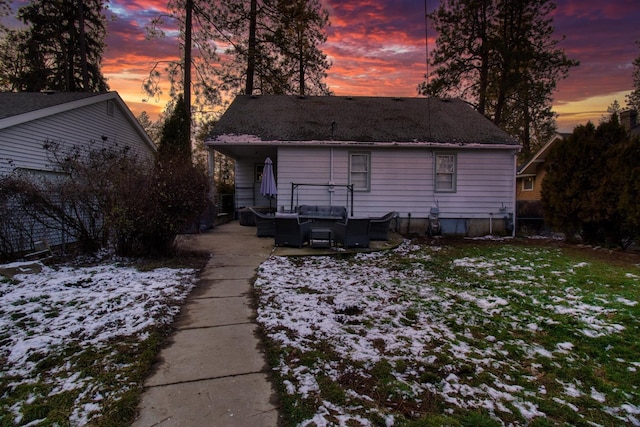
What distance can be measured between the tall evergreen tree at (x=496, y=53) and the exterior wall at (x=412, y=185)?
9962 millimetres

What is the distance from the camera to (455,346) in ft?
10.7

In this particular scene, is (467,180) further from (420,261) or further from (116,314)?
(116,314)

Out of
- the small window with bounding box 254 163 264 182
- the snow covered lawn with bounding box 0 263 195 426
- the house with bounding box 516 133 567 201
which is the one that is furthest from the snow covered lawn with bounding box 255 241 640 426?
the house with bounding box 516 133 567 201

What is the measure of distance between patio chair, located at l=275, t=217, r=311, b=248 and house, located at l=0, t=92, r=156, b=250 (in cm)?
428

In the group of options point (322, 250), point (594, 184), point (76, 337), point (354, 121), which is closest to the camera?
point (76, 337)

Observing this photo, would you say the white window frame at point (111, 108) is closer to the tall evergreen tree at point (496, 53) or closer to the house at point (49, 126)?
the house at point (49, 126)

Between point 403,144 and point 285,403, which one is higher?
point 403,144

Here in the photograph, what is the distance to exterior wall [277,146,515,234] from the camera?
11984 mm

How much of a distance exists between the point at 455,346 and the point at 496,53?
21195mm

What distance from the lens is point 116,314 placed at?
13.1ft

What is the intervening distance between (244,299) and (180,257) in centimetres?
315

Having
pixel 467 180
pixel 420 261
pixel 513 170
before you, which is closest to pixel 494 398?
pixel 420 261

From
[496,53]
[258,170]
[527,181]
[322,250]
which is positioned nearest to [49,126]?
[258,170]

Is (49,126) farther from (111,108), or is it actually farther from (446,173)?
(446,173)
